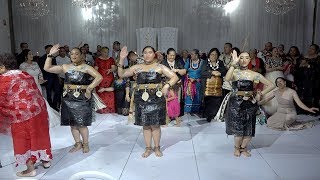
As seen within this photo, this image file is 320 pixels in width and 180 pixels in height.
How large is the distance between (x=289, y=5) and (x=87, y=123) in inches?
278

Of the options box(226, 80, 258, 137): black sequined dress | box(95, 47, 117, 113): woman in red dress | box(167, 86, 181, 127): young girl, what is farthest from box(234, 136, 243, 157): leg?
box(95, 47, 117, 113): woman in red dress

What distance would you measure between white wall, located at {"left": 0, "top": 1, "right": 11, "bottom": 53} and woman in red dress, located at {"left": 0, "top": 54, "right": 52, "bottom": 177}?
7.27 metres

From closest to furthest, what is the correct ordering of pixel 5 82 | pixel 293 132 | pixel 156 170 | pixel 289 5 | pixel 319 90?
pixel 5 82
pixel 156 170
pixel 293 132
pixel 319 90
pixel 289 5

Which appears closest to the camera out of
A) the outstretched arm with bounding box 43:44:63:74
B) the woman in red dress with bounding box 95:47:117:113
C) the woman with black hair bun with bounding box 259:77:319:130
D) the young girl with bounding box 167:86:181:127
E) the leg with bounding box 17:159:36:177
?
the leg with bounding box 17:159:36:177

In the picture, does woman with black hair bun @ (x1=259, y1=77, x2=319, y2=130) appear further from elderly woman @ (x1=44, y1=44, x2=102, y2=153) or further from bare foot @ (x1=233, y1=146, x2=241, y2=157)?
elderly woman @ (x1=44, y1=44, x2=102, y2=153)

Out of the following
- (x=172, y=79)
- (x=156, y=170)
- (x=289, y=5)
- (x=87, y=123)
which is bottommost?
(x=156, y=170)

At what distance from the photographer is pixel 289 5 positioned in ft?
31.0

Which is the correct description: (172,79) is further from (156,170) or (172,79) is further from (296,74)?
(296,74)

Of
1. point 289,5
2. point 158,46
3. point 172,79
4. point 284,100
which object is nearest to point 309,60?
point 284,100

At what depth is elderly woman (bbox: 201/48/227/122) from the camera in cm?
671

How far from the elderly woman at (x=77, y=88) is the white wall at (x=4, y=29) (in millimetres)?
6704

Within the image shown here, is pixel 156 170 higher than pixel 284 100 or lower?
lower

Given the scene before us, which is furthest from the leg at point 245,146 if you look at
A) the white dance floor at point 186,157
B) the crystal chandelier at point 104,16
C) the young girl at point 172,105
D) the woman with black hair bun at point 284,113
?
the crystal chandelier at point 104,16

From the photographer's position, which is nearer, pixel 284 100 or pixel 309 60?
pixel 284 100
